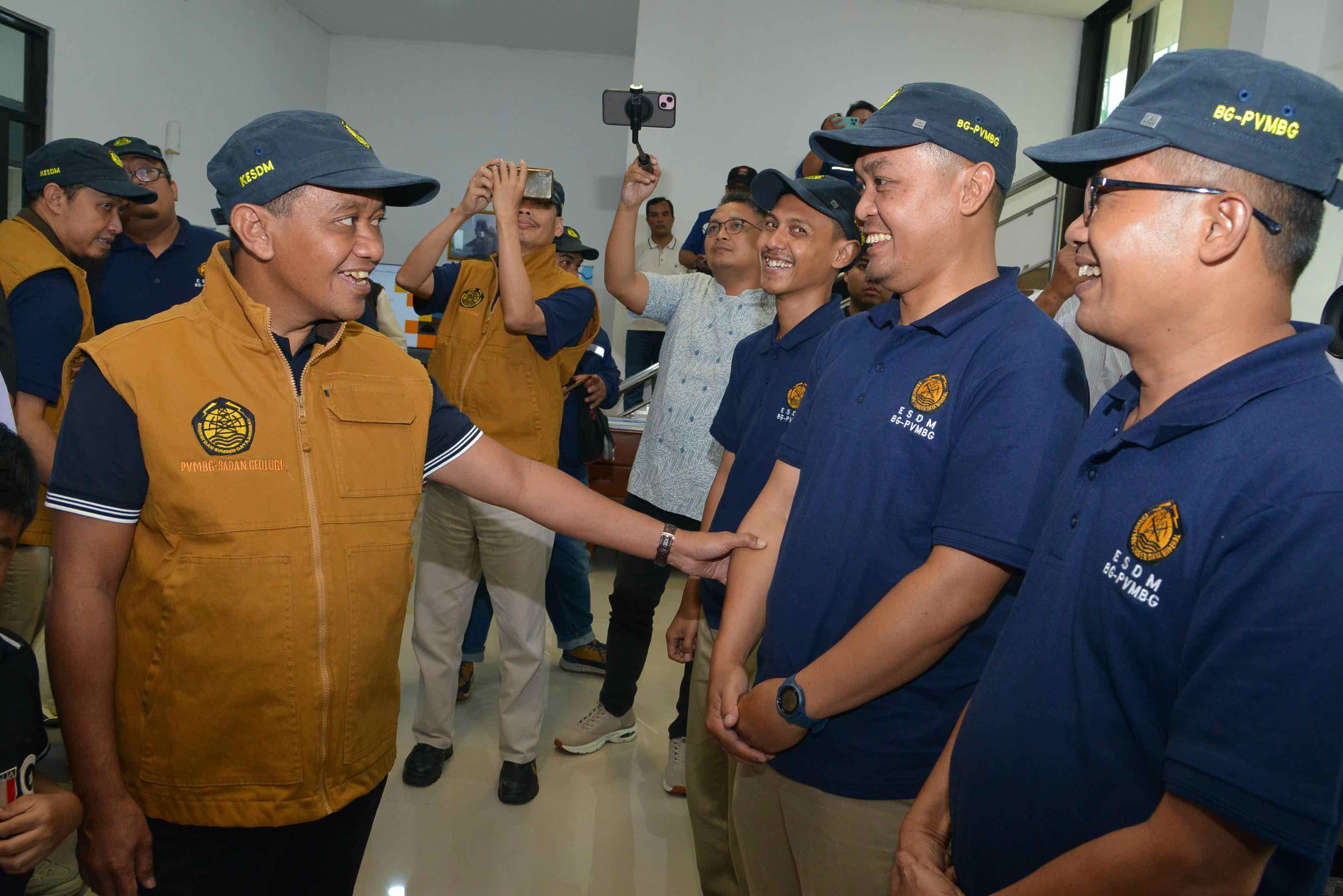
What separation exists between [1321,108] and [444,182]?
9537 mm

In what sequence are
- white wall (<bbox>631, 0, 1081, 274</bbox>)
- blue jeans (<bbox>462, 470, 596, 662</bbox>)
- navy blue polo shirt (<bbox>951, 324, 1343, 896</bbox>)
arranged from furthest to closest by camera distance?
1. white wall (<bbox>631, 0, 1081, 274</bbox>)
2. blue jeans (<bbox>462, 470, 596, 662</bbox>)
3. navy blue polo shirt (<bbox>951, 324, 1343, 896</bbox>)

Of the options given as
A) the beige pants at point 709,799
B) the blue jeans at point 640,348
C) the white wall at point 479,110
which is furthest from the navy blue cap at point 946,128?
the white wall at point 479,110

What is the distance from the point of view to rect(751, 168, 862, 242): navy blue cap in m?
2.19

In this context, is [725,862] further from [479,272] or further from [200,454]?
[479,272]

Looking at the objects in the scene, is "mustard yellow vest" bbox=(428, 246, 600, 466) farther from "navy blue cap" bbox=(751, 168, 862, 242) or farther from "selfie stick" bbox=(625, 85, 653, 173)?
"navy blue cap" bbox=(751, 168, 862, 242)

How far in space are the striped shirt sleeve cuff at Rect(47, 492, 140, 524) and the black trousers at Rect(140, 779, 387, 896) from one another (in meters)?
0.47

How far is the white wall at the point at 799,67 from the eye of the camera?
690cm

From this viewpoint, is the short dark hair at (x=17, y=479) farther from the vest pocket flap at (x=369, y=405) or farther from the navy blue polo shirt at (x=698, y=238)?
the navy blue polo shirt at (x=698, y=238)

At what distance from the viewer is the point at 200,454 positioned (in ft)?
4.22

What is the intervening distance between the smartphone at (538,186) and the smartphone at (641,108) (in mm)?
277

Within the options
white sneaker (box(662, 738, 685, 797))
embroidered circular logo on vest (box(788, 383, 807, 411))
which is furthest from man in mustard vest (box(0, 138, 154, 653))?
white sneaker (box(662, 738, 685, 797))

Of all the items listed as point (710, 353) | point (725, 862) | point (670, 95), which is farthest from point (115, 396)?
point (670, 95)

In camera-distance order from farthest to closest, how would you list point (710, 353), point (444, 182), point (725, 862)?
1. point (444, 182)
2. point (710, 353)
3. point (725, 862)

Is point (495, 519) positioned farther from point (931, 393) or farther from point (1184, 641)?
point (1184, 641)
